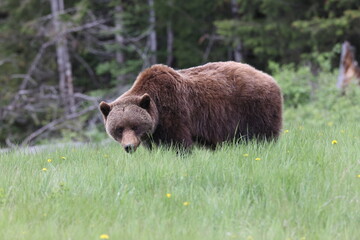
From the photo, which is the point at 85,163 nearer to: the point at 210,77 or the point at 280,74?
the point at 210,77

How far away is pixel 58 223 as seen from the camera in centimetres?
441

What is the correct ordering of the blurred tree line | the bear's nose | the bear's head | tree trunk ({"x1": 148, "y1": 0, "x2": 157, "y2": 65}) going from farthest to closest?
tree trunk ({"x1": 148, "y1": 0, "x2": 157, "y2": 65}) → the blurred tree line → the bear's head → the bear's nose

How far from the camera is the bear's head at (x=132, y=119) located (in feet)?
21.1

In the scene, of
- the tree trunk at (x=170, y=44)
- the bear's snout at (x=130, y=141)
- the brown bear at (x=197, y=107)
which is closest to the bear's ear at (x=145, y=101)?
the brown bear at (x=197, y=107)

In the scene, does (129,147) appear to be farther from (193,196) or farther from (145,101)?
(193,196)

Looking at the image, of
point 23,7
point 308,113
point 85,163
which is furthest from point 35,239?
point 23,7

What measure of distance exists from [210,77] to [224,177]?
2.30 metres

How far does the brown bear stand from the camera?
656 centimetres

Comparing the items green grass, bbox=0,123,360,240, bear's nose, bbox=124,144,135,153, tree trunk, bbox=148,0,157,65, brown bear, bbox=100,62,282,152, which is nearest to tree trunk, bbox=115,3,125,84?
tree trunk, bbox=148,0,157,65

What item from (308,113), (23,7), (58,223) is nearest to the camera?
(58,223)

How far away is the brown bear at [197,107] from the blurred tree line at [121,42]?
8429mm

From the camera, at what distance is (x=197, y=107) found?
7020 mm

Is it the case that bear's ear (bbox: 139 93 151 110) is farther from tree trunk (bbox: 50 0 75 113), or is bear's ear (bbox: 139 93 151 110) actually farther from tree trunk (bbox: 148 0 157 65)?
tree trunk (bbox: 148 0 157 65)

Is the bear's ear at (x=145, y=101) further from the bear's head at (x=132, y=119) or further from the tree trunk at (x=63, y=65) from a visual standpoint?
the tree trunk at (x=63, y=65)
